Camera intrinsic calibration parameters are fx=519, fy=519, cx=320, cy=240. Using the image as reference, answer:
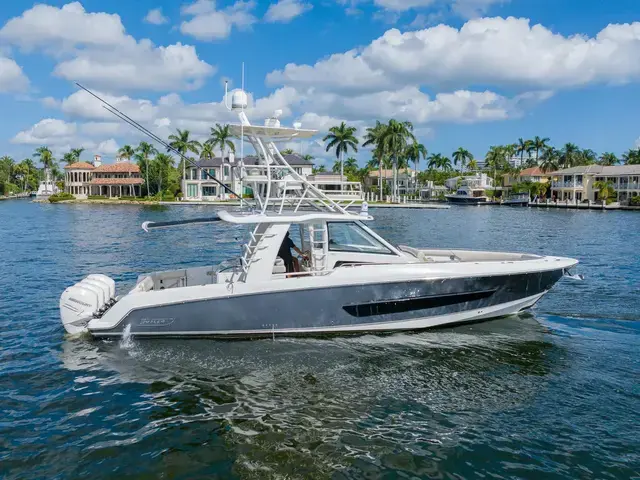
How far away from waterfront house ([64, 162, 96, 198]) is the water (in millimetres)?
105674

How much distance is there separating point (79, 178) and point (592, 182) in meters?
100

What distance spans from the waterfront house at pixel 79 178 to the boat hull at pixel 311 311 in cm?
10837

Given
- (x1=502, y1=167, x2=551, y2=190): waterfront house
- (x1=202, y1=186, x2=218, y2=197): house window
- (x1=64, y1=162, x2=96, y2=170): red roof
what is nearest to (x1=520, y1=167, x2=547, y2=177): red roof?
(x1=502, y1=167, x2=551, y2=190): waterfront house

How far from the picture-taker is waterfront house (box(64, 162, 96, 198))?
108562 millimetres

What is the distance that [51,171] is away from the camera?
5054 inches

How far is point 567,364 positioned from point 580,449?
9.84 ft

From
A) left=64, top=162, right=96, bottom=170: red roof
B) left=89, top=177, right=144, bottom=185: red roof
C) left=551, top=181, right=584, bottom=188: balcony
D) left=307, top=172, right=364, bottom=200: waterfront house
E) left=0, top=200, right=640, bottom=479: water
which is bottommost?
left=0, top=200, right=640, bottom=479: water

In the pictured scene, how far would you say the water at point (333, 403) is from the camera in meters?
6.16

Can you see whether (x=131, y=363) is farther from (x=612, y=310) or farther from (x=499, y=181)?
(x=499, y=181)

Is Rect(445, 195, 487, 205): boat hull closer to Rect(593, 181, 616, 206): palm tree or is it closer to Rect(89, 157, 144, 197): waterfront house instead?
Rect(593, 181, 616, 206): palm tree

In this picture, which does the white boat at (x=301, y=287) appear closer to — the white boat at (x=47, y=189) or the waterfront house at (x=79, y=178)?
the waterfront house at (x=79, y=178)

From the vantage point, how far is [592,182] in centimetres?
8975

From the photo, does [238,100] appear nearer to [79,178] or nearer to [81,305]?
[81,305]

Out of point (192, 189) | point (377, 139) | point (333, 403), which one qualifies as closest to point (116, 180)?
point (192, 189)
